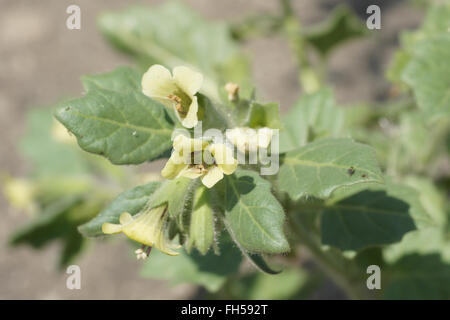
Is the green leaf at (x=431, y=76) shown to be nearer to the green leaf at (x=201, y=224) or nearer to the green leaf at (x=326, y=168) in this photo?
the green leaf at (x=326, y=168)

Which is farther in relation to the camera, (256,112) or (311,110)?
(311,110)

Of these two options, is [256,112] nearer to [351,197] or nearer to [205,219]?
[205,219]

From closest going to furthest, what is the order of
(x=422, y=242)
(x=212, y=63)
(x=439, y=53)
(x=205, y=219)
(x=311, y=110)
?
(x=205, y=219)
(x=439, y=53)
(x=311, y=110)
(x=422, y=242)
(x=212, y=63)

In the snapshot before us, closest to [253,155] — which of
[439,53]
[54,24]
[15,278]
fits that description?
[439,53]

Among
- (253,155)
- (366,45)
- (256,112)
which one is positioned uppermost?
(366,45)

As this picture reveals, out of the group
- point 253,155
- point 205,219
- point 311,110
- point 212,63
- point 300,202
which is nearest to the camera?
point 205,219

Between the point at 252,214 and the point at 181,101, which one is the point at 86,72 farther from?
the point at 252,214

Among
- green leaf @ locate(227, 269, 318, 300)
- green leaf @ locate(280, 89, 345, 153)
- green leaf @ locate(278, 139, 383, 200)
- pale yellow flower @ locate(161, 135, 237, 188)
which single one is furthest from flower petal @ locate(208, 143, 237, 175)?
green leaf @ locate(227, 269, 318, 300)
